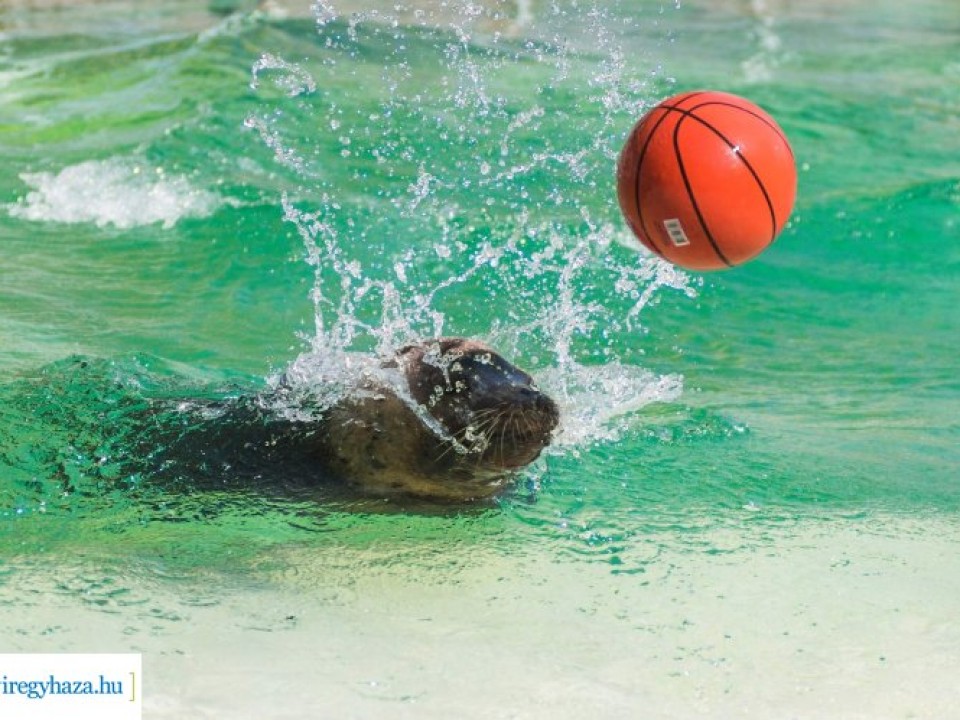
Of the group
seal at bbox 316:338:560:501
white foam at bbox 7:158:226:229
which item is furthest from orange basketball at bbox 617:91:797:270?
white foam at bbox 7:158:226:229

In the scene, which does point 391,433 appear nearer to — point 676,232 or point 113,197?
point 676,232

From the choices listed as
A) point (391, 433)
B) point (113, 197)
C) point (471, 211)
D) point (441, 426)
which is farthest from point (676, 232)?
point (113, 197)

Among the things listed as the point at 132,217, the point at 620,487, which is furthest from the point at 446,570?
the point at 132,217

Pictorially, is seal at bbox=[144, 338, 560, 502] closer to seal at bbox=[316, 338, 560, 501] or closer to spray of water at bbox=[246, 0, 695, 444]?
seal at bbox=[316, 338, 560, 501]

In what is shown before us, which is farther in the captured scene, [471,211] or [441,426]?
[471,211]

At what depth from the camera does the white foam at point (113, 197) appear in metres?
9.68

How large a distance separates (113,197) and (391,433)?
18.1 feet

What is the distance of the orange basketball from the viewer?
520cm

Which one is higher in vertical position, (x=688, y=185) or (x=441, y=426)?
(x=688, y=185)

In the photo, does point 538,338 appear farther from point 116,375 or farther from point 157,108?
point 157,108

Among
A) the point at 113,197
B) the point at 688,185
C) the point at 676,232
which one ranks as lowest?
the point at 113,197

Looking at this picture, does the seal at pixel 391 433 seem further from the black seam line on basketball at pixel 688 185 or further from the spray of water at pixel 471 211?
the black seam line on basketball at pixel 688 185

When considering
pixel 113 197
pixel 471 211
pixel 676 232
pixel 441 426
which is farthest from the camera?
pixel 113 197

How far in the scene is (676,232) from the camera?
529 centimetres
